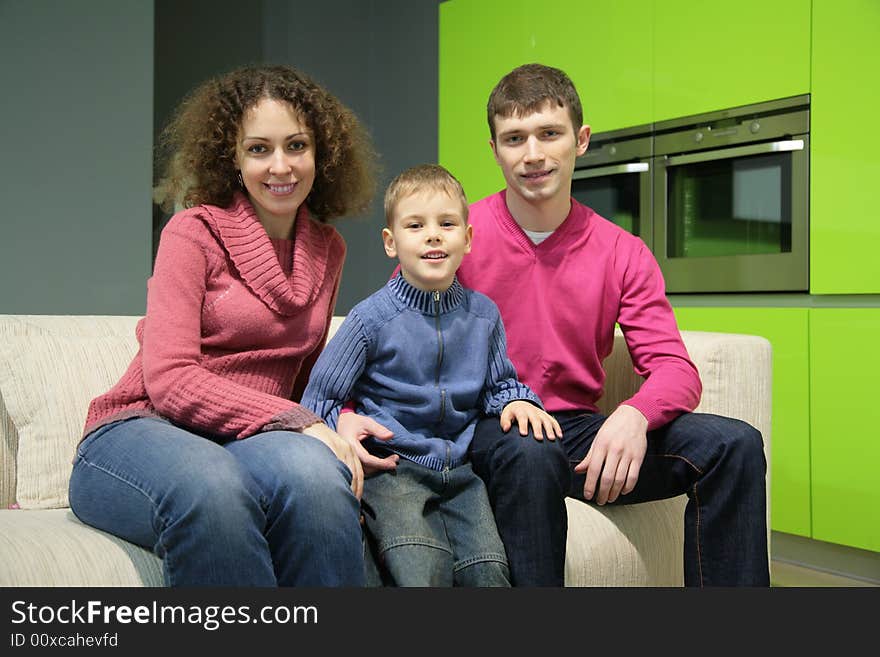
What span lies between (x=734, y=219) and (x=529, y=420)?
1.51 metres

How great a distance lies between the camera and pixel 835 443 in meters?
2.34

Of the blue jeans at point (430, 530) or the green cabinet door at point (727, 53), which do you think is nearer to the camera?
the blue jeans at point (430, 530)

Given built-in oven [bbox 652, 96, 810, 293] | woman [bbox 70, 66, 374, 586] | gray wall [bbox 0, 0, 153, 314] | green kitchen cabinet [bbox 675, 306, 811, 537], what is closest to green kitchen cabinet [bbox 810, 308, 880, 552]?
green kitchen cabinet [bbox 675, 306, 811, 537]

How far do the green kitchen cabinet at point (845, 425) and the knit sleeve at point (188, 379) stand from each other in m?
1.60

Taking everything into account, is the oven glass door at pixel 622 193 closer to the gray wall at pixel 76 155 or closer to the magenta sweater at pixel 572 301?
the magenta sweater at pixel 572 301

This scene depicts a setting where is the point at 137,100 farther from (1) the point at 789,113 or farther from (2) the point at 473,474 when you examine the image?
(2) the point at 473,474

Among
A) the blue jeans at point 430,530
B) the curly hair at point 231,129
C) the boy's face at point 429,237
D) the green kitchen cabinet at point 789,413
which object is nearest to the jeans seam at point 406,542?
the blue jeans at point 430,530

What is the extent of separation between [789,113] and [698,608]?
1691 millimetres

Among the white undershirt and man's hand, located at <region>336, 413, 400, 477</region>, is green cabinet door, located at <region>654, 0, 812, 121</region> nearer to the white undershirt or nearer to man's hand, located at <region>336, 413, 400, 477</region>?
the white undershirt

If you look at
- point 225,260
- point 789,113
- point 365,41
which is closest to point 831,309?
point 789,113

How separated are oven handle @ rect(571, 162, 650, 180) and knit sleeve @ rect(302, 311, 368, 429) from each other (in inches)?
62.0

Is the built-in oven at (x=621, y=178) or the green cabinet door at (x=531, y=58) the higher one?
the green cabinet door at (x=531, y=58)

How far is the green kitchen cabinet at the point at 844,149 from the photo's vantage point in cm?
223

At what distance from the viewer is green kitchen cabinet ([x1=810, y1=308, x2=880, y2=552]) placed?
88.9 inches
